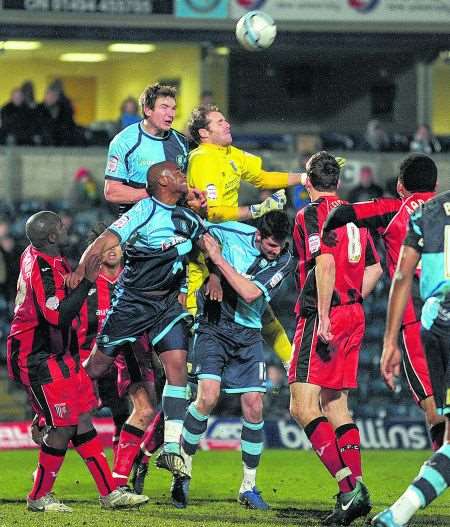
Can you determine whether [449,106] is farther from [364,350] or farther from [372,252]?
[372,252]

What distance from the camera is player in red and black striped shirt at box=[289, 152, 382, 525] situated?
7855 millimetres

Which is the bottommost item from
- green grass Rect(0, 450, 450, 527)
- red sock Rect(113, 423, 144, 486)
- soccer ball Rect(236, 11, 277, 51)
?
green grass Rect(0, 450, 450, 527)

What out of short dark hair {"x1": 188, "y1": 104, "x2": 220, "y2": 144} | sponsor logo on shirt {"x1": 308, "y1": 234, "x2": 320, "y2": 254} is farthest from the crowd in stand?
sponsor logo on shirt {"x1": 308, "y1": 234, "x2": 320, "y2": 254}

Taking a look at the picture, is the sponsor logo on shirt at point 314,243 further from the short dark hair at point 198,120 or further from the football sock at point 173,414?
the short dark hair at point 198,120

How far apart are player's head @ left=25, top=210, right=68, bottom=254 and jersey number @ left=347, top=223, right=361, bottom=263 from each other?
185 cm

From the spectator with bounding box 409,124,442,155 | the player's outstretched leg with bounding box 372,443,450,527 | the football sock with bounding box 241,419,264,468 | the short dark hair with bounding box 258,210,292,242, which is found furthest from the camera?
the spectator with bounding box 409,124,442,155

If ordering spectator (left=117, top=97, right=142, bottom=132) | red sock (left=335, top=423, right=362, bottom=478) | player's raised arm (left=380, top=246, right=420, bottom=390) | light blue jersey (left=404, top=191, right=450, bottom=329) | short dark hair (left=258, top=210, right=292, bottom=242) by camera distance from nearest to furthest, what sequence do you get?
1. player's raised arm (left=380, top=246, right=420, bottom=390)
2. light blue jersey (left=404, top=191, right=450, bottom=329)
3. red sock (left=335, top=423, right=362, bottom=478)
4. short dark hair (left=258, top=210, right=292, bottom=242)
5. spectator (left=117, top=97, right=142, bottom=132)

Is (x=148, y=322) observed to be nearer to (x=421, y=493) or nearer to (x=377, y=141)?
(x=421, y=493)

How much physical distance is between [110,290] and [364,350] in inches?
300

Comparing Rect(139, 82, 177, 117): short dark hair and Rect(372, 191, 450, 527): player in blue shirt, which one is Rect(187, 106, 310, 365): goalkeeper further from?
Rect(372, 191, 450, 527): player in blue shirt

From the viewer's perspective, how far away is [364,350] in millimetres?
16547

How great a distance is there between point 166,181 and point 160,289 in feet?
2.37

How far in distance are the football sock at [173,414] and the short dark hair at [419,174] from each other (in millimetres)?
1969

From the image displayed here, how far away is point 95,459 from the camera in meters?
8.31
